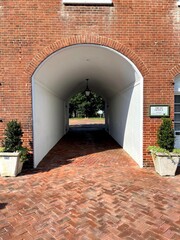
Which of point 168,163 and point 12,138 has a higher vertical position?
point 12,138

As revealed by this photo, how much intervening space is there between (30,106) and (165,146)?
4349 mm

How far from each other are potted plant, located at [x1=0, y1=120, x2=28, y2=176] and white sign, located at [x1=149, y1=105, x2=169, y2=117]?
415cm

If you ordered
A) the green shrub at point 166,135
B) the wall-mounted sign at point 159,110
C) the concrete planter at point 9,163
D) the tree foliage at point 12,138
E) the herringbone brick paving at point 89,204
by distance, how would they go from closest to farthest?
the herringbone brick paving at point 89,204, the concrete planter at point 9,163, the tree foliage at point 12,138, the green shrub at point 166,135, the wall-mounted sign at point 159,110

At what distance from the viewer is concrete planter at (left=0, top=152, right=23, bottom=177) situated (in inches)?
229

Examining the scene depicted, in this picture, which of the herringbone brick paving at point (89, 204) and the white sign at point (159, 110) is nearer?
the herringbone brick paving at point (89, 204)

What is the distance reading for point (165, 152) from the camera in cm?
600

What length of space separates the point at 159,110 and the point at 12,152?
4.71 m

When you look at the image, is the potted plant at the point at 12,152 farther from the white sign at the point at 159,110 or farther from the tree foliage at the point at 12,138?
the white sign at the point at 159,110

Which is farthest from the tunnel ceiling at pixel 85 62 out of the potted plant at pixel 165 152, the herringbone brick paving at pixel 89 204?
the herringbone brick paving at pixel 89 204

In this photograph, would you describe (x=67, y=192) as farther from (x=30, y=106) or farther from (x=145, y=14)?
(x=145, y=14)

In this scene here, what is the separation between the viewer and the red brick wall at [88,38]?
6.47 metres

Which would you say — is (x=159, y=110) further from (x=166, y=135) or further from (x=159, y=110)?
(x=166, y=135)

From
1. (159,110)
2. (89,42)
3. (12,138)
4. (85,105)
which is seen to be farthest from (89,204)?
(85,105)

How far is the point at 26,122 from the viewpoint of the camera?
657 centimetres
